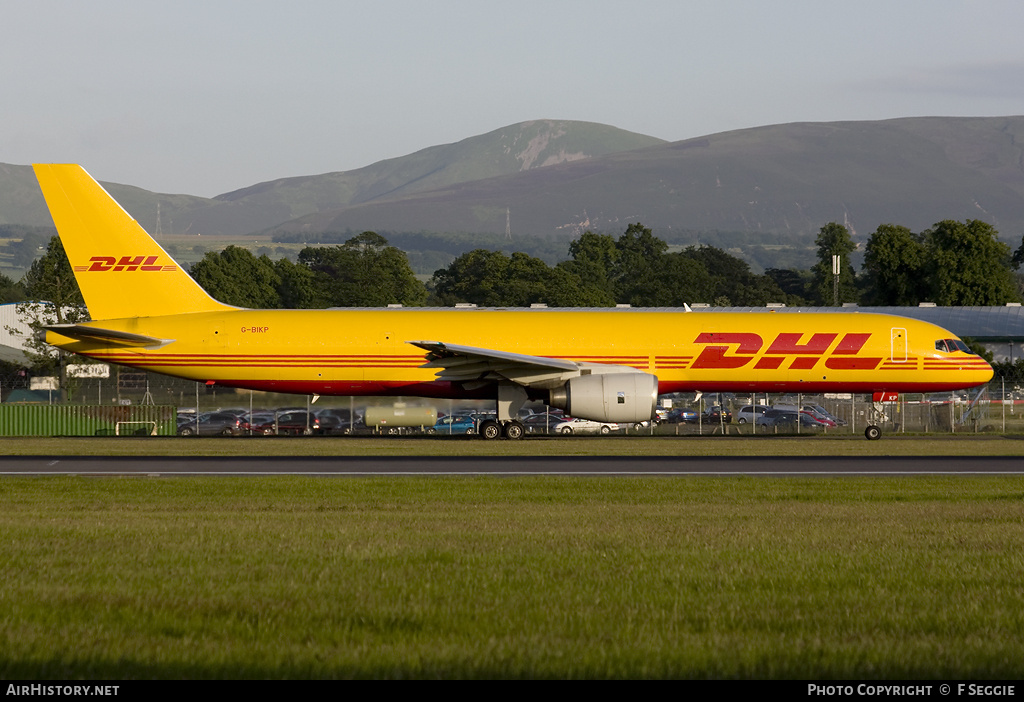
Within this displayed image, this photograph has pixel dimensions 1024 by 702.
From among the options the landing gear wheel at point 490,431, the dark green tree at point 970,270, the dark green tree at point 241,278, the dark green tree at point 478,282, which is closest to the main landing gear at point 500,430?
the landing gear wheel at point 490,431

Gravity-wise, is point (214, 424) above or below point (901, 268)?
below

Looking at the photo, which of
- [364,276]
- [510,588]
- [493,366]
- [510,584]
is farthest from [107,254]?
Answer: [364,276]

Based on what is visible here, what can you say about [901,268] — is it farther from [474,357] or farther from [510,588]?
[510,588]

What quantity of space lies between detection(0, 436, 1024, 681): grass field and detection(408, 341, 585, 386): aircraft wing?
1657 centimetres

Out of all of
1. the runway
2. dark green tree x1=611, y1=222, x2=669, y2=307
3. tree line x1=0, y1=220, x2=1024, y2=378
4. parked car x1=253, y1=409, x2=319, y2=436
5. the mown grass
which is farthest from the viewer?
dark green tree x1=611, y1=222, x2=669, y2=307

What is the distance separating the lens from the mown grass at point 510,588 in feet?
23.3

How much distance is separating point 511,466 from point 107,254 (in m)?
18.5

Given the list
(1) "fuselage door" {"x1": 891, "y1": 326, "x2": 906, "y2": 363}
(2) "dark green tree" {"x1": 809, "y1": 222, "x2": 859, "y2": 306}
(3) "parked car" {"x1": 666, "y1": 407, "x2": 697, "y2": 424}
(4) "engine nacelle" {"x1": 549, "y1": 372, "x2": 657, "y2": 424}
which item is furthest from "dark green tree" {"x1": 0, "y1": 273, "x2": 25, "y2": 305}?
(1) "fuselage door" {"x1": 891, "y1": 326, "x2": 906, "y2": 363}

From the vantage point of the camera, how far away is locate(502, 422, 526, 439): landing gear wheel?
36719 millimetres

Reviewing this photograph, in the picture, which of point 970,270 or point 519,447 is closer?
point 519,447

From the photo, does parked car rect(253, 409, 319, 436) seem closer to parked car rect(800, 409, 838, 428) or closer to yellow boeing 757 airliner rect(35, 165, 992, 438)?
yellow boeing 757 airliner rect(35, 165, 992, 438)

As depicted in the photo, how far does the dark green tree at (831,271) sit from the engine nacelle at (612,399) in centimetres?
11062

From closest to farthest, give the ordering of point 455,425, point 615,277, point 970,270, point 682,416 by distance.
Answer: point 455,425
point 682,416
point 970,270
point 615,277

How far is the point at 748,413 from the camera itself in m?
52.7
